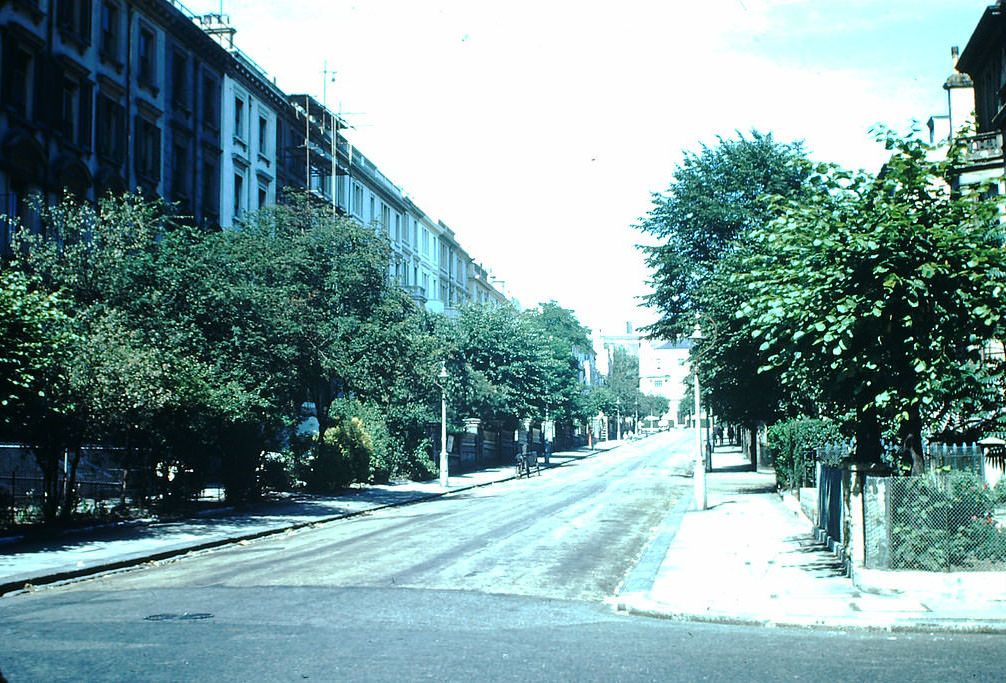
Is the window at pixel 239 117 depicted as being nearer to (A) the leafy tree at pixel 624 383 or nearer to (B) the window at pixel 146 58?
(B) the window at pixel 146 58

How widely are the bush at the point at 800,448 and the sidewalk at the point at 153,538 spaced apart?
1303 cm

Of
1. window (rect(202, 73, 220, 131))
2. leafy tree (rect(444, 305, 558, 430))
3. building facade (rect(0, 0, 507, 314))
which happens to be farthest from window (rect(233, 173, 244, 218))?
leafy tree (rect(444, 305, 558, 430))

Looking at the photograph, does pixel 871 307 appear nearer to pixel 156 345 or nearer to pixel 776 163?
pixel 156 345

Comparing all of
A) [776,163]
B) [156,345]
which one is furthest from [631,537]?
[776,163]

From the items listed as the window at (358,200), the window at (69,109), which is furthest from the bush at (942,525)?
the window at (358,200)

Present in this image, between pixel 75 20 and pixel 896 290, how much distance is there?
30260mm

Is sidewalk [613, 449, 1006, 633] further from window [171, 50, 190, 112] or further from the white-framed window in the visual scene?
the white-framed window

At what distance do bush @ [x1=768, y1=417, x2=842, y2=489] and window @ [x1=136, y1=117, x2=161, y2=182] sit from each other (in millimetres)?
25693

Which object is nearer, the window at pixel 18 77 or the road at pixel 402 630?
the road at pixel 402 630

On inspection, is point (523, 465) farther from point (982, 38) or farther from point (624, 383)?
point (624, 383)

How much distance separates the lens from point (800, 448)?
91.0ft

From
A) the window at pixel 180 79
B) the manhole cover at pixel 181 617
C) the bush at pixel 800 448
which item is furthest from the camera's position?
the window at pixel 180 79

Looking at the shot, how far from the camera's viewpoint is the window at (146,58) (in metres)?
36.2

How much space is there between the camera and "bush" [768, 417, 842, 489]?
26453 millimetres
